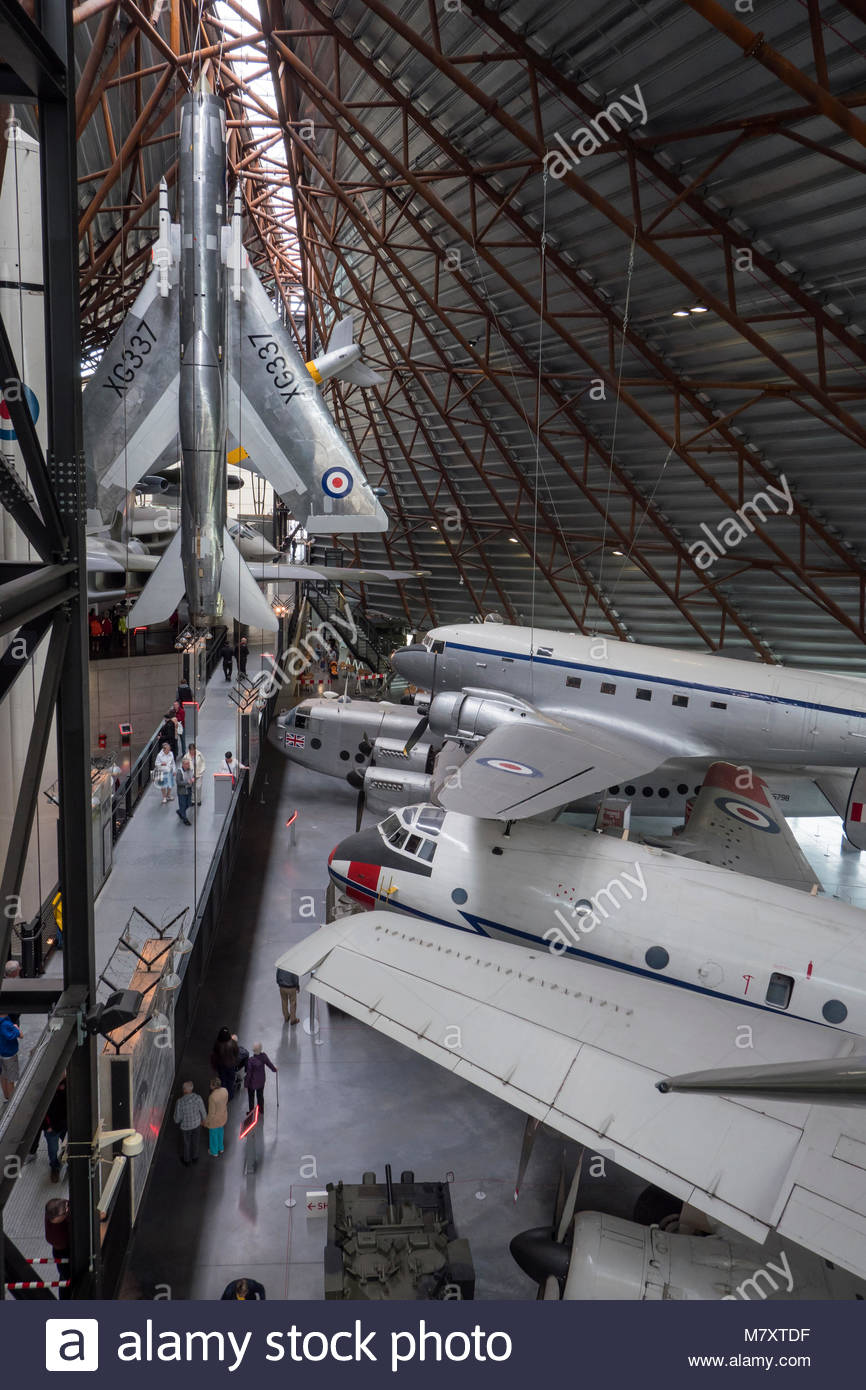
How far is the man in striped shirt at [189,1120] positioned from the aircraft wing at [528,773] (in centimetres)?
504

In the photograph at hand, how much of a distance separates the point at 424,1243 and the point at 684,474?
21249mm

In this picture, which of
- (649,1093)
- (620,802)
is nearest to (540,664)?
(620,802)

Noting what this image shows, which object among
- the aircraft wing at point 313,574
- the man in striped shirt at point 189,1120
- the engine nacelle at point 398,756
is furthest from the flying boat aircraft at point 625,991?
the engine nacelle at point 398,756

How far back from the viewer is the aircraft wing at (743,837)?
16.1m

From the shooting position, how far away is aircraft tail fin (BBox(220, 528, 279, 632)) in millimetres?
11984

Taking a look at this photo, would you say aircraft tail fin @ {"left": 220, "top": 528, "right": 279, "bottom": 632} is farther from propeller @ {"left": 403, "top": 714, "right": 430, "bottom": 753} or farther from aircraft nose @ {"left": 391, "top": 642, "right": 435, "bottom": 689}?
aircraft nose @ {"left": 391, "top": 642, "right": 435, "bottom": 689}

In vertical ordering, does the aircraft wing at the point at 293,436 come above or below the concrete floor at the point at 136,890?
above

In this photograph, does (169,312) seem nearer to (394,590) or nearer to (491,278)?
(491,278)

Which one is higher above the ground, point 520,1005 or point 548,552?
point 548,552

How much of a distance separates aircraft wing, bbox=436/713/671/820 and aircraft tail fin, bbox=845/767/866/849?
7514 millimetres

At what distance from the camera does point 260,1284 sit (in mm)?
8977

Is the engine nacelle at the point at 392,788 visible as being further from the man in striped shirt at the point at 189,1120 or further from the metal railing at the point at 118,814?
the man in striped shirt at the point at 189,1120
